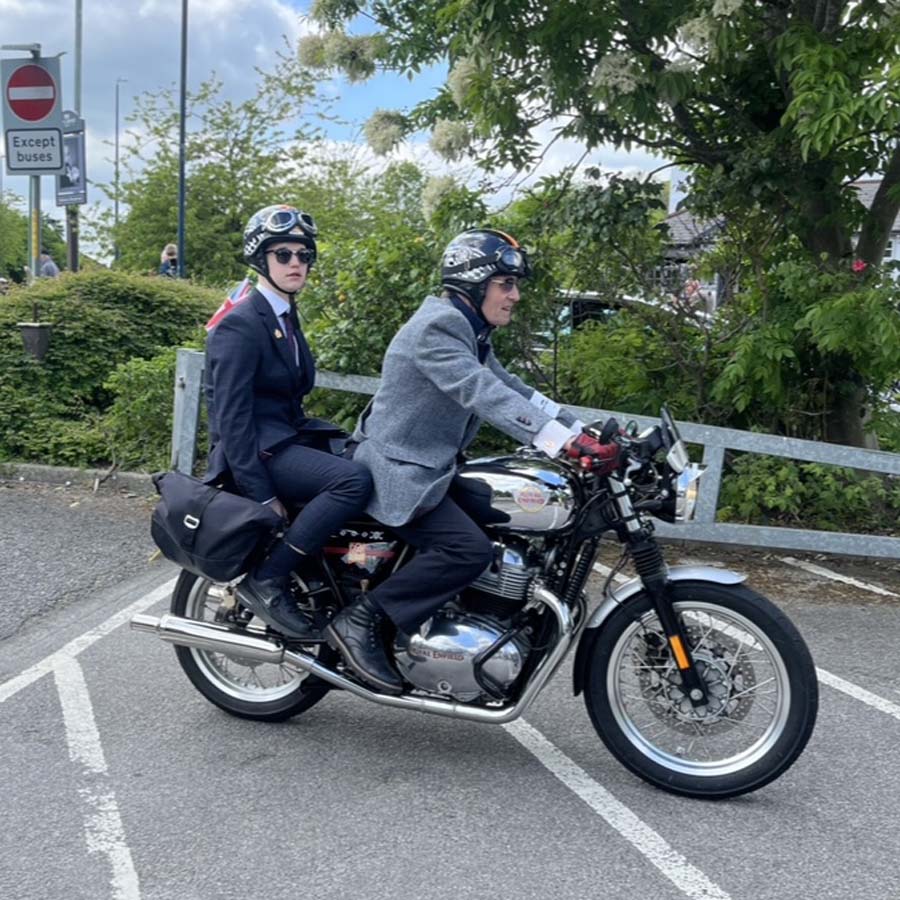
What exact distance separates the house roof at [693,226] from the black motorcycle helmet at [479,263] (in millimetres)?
4865

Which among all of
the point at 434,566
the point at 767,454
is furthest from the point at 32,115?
the point at 434,566

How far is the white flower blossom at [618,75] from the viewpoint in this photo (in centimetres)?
713

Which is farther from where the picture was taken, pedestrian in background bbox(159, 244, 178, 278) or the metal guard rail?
pedestrian in background bbox(159, 244, 178, 278)

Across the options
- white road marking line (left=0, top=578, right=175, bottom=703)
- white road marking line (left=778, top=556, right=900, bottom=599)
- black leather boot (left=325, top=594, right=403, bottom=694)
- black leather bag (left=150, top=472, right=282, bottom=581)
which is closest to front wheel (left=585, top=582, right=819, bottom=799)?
black leather boot (left=325, top=594, right=403, bottom=694)

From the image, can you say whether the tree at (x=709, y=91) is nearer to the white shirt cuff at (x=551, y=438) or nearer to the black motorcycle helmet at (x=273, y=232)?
the black motorcycle helmet at (x=273, y=232)

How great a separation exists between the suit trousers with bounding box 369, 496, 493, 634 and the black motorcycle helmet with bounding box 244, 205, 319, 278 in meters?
1.19

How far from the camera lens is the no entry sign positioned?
1104cm

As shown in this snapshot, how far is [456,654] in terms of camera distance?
422 cm

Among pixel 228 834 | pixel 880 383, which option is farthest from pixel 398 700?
pixel 880 383

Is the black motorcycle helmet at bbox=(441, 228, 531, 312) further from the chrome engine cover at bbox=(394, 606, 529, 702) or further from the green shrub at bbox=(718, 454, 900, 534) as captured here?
the green shrub at bbox=(718, 454, 900, 534)

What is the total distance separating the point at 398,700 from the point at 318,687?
0.51 meters

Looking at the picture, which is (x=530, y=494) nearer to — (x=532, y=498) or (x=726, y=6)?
(x=532, y=498)

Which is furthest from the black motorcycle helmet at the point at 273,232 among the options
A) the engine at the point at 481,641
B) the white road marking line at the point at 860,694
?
the white road marking line at the point at 860,694

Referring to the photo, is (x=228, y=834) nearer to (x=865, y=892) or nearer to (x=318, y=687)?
(x=318, y=687)
